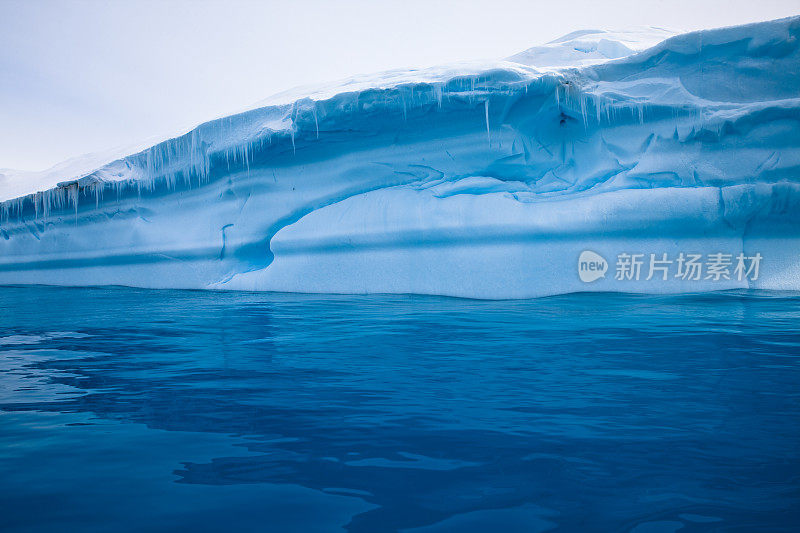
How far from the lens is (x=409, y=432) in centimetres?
145

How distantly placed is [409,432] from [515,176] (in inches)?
197

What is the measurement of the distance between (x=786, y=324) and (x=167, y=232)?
7810 mm

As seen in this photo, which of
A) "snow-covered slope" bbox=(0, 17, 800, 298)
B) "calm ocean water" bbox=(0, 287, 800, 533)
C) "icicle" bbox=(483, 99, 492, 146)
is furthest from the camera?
"icicle" bbox=(483, 99, 492, 146)

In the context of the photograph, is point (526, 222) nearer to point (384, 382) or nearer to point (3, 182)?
point (384, 382)

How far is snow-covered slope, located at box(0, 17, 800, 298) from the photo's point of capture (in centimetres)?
491

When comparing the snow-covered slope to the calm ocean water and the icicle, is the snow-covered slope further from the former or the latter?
the calm ocean water

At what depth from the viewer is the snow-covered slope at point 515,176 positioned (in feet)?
→ 16.1

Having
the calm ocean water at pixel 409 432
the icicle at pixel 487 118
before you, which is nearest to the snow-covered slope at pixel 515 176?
the icicle at pixel 487 118

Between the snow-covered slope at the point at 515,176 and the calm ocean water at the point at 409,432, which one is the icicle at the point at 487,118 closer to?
the snow-covered slope at the point at 515,176

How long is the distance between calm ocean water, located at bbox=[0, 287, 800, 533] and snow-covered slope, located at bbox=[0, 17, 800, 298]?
2139mm

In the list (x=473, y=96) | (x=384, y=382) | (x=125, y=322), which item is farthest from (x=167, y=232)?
(x=384, y=382)

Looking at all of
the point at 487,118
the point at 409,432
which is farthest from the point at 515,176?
the point at 409,432

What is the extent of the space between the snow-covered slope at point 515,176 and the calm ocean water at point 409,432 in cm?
→ 214

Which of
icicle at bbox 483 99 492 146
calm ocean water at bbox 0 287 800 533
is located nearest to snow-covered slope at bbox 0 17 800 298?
icicle at bbox 483 99 492 146
